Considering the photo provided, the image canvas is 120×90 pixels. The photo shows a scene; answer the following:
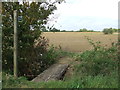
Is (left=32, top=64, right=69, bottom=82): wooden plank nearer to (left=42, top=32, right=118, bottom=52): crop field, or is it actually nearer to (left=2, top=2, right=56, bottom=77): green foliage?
(left=2, top=2, right=56, bottom=77): green foliage

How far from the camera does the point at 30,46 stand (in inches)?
362

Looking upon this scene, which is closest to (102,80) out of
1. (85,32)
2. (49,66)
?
(49,66)

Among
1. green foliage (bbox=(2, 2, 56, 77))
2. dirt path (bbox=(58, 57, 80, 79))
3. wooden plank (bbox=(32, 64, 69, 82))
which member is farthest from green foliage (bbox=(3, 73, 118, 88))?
green foliage (bbox=(2, 2, 56, 77))

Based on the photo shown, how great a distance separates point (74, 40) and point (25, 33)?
602 cm

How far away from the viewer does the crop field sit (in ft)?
42.2

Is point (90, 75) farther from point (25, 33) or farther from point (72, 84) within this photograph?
point (25, 33)

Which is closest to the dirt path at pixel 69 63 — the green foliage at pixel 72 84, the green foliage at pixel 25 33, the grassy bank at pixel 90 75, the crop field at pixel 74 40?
the grassy bank at pixel 90 75

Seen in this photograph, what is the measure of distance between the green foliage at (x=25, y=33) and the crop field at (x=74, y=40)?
297 cm

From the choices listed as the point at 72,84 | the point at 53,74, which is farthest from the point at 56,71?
the point at 72,84

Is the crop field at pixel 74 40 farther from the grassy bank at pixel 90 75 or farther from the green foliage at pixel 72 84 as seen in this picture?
the green foliage at pixel 72 84

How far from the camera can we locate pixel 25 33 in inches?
357

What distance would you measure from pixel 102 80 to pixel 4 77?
237 centimetres

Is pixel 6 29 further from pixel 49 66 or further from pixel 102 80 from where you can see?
pixel 102 80

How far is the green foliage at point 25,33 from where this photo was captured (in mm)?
8852
